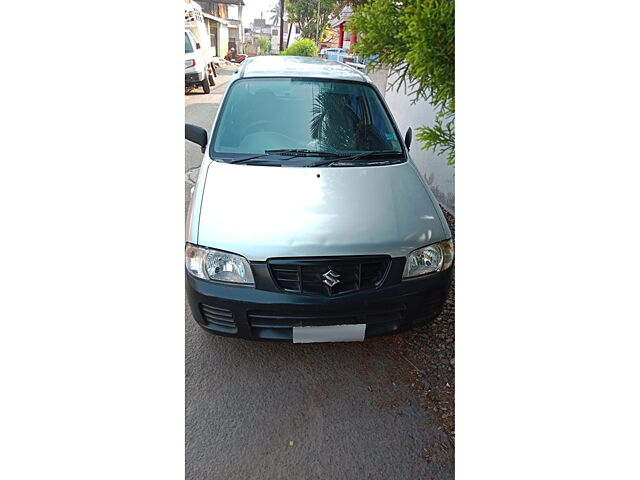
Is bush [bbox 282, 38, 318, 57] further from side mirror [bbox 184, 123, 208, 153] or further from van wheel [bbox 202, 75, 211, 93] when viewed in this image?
side mirror [bbox 184, 123, 208, 153]

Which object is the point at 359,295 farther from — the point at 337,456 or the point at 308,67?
the point at 308,67

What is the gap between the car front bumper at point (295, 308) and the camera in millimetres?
2287

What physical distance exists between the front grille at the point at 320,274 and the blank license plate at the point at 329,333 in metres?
0.21

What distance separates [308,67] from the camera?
382cm

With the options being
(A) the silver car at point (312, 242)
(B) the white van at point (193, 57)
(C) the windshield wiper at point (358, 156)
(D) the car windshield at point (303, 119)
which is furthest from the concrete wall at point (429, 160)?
(B) the white van at point (193, 57)

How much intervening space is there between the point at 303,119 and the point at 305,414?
208cm

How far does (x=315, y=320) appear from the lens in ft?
7.63

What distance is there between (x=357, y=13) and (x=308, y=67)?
1716mm

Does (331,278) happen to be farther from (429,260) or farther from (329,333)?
(429,260)

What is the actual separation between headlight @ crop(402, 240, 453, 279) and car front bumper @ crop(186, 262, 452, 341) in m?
0.05

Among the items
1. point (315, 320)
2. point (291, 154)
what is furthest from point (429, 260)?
point (291, 154)

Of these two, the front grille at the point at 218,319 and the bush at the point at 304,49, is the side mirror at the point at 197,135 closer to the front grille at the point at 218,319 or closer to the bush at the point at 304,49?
the front grille at the point at 218,319

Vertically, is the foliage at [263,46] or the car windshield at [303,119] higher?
the foliage at [263,46]

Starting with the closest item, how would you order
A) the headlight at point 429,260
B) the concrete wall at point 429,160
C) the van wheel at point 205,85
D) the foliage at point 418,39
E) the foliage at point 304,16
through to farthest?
the foliage at point 418,39 < the headlight at point 429,260 < the concrete wall at point 429,160 < the van wheel at point 205,85 < the foliage at point 304,16
